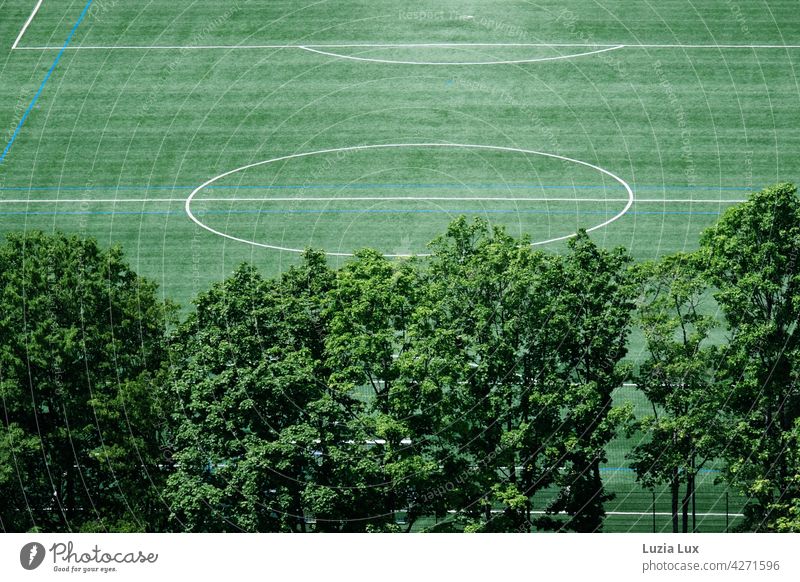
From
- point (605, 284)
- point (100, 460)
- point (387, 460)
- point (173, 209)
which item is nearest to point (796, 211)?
point (605, 284)

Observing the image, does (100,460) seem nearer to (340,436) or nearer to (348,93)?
(340,436)

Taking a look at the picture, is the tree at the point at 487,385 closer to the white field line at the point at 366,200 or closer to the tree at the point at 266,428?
the tree at the point at 266,428

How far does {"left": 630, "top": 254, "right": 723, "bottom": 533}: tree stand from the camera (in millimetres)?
75000

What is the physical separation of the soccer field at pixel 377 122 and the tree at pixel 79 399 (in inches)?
1136

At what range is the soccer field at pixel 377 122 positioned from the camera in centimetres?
11569

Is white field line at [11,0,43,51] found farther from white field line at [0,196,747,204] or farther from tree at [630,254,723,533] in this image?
tree at [630,254,723,533]

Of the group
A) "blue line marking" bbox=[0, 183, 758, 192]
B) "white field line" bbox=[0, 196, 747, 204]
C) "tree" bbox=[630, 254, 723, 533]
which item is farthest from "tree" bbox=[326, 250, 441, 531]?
"blue line marking" bbox=[0, 183, 758, 192]

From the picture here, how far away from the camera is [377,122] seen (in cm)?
12694

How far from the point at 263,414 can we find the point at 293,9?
244ft

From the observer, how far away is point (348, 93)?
130125mm

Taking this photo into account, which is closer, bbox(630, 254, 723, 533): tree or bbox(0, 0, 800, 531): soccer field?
bbox(630, 254, 723, 533): tree

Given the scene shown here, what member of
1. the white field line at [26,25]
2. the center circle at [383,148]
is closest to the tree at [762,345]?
the center circle at [383,148]

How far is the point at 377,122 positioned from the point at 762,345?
5943cm

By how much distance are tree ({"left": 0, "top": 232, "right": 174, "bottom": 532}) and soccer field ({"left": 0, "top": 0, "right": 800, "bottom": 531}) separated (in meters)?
28.9
